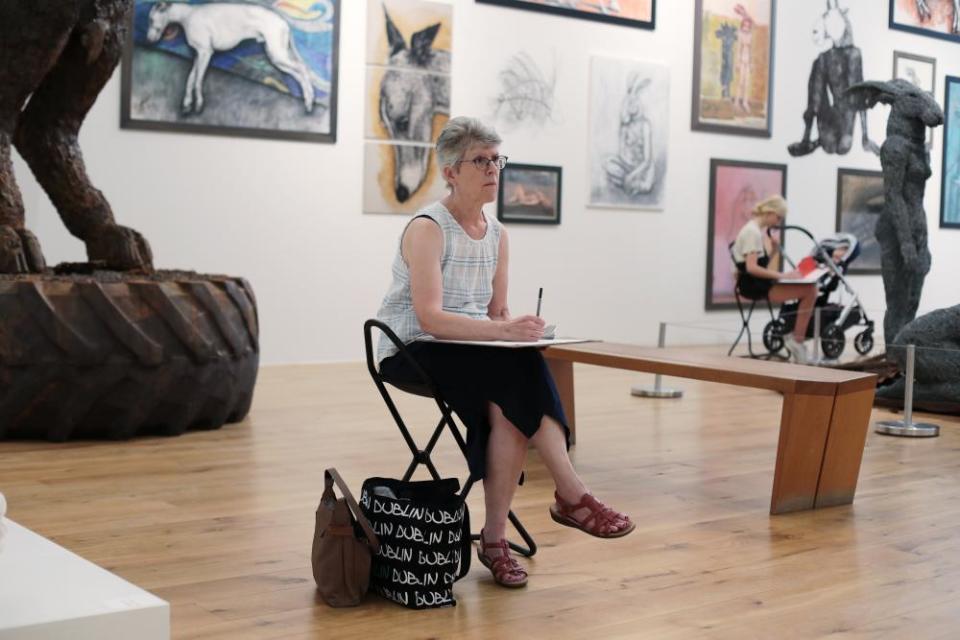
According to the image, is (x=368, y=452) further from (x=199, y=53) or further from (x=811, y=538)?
(x=199, y=53)

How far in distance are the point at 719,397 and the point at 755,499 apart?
3.34m

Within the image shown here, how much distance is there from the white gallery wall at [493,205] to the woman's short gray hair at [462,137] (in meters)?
4.45

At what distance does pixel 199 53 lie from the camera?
9.02 meters

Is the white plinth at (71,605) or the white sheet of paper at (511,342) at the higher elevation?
the white sheet of paper at (511,342)

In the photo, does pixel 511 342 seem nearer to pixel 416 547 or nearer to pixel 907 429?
pixel 416 547

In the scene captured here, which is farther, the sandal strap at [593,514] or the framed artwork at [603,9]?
→ the framed artwork at [603,9]

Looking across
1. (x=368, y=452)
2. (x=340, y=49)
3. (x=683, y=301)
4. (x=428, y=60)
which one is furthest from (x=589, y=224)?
(x=368, y=452)

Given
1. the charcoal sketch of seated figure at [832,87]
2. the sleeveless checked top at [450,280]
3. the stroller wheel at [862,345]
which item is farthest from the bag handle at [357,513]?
the charcoal sketch of seated figure at [832,87]

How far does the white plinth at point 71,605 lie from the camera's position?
2279 mm

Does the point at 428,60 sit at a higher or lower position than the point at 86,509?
higher

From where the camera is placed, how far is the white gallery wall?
9039mm

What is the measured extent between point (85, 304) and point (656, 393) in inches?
153

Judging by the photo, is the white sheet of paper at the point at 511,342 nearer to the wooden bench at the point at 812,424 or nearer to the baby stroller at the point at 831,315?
the wooden bench at the point at 812,424

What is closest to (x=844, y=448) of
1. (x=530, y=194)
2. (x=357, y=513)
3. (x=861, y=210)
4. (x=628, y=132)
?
(x=357, y=513)
